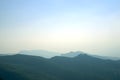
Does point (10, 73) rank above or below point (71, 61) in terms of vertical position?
below

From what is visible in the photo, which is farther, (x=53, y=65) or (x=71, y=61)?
(x=71, y=61)

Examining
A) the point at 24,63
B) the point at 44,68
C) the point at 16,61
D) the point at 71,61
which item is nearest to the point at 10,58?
the point at 16,61

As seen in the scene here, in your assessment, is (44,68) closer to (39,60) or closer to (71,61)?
(39,60)

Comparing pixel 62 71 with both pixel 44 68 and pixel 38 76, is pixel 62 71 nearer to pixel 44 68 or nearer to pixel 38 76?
pixel 44 68

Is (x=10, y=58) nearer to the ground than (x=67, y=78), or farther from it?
farther from it

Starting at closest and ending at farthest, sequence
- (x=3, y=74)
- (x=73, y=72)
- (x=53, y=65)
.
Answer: (x=3, y=74)
(x=73, y=72)
(x=53, y=65)

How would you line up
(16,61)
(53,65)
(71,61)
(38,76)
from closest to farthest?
(38,76) → (53,65) → (16,61) → (71,61)

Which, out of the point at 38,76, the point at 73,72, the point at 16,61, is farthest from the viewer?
the point at 16,61

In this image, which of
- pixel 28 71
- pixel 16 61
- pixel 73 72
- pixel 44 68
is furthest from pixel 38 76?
pixel 16 61

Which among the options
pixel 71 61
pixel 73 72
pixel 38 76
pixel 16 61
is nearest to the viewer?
pixel 38 76
